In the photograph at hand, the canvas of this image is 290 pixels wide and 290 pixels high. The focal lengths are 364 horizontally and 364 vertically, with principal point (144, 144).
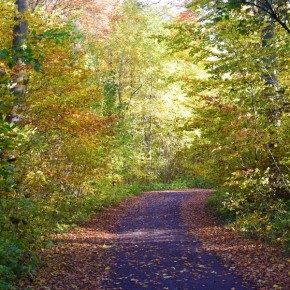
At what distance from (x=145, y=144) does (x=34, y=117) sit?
2032cm

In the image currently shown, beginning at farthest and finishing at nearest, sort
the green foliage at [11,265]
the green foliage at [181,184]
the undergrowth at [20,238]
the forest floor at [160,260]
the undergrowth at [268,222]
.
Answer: the green foliage at [181,184] < the undergrowth at [268,222] < the forest floor at [160,260] < the undergrowth at [20,238] < the green foliage at [11,265]

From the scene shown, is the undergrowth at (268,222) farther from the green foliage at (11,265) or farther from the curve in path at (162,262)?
the green foliage at (11,265)

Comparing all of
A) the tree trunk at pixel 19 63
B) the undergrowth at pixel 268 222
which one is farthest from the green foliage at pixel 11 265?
the undergrowth at pixel 268 222

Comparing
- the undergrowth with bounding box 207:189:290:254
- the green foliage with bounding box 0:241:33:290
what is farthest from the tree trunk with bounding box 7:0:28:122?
the undergrowth with bounding box 207:189:290:254

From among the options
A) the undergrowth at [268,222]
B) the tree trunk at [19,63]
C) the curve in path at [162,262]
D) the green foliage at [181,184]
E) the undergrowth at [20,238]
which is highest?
the tree trunk at [19,63]

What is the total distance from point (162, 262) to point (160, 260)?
0.16 m

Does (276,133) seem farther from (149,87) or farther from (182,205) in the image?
(149,87)

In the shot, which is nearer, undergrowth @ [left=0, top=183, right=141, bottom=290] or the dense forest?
undergrowth @ [left=0, top=183, right=141, bottom=290]

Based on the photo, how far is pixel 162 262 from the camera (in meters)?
7.64

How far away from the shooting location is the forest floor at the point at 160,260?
6.25 m

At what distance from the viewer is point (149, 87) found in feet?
88.2

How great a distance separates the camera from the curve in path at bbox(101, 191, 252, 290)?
20.6ft

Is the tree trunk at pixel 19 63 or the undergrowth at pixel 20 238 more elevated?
the tree trunk at pixel 19 63

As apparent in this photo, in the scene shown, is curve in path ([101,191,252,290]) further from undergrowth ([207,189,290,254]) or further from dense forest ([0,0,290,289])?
dense forest ([0,0,290,289])
